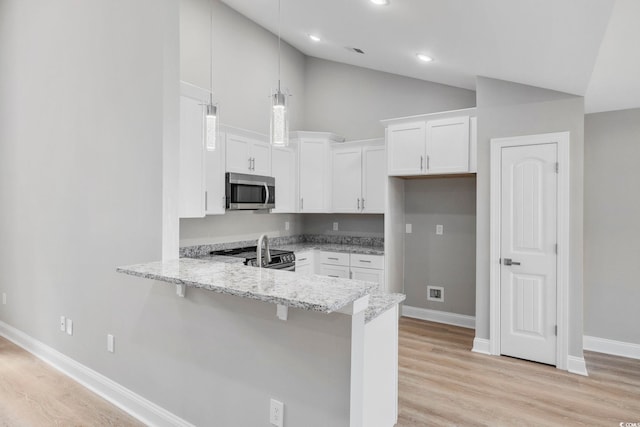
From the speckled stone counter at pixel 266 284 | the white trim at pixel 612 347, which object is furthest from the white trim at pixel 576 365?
the speckled stone counter at pixel 266 284

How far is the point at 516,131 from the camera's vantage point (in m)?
3.32

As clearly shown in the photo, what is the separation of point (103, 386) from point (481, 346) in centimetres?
332

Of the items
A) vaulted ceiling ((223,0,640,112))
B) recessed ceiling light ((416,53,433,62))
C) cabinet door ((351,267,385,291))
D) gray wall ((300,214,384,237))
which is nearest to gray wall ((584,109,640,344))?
vaulted ceiling ((223,0,640,112))

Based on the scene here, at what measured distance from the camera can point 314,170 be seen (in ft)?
16.5

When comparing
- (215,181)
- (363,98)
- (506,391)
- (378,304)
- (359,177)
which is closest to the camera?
(378,304)

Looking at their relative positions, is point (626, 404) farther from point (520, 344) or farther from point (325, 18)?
point (325, 18)

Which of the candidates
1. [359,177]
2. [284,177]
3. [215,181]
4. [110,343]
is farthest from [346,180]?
[110,343]

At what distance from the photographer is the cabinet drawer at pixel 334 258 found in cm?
466

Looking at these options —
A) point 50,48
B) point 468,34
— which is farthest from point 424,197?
point 50,48

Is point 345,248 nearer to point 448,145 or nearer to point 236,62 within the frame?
point 448,145

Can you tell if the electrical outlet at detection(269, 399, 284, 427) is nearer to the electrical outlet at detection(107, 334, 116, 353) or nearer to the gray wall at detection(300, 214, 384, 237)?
the electrical outlet at detection(107, 334, 116, 353)

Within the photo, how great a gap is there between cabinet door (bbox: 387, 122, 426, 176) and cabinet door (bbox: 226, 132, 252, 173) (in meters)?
1.71

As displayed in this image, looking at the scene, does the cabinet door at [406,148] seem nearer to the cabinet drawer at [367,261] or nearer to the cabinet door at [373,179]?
the cabinet door at [373,179]

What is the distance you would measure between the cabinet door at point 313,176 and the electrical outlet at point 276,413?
3408 mm
